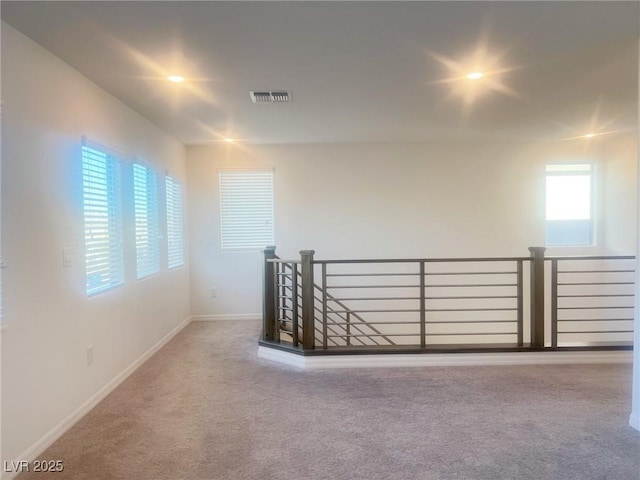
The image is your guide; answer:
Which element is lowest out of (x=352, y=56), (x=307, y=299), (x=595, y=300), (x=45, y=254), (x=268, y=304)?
(x=595, y=300)

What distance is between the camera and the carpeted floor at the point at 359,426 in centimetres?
212

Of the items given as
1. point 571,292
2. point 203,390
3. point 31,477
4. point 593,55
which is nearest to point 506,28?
point 593,55

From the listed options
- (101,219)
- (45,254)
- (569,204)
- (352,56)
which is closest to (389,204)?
(569,204)

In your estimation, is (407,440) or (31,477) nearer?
(31,477)

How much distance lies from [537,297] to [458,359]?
97cm

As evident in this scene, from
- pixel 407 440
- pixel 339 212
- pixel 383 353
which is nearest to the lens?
pixel 407 440

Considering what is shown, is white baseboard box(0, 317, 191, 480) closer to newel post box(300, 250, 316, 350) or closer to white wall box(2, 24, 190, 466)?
white wall box(2, 24, 190, 466)

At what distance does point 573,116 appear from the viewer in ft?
13.7

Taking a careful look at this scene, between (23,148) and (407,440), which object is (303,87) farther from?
(407,440)

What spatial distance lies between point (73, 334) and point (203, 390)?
1073 millimetres

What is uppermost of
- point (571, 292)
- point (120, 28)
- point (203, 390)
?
point (120, 28)

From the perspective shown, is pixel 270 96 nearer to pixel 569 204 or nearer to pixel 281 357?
pixel 281 357

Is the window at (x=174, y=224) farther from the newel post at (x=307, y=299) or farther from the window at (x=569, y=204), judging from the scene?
the window at (x=569, y=204)

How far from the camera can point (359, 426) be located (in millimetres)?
2559
